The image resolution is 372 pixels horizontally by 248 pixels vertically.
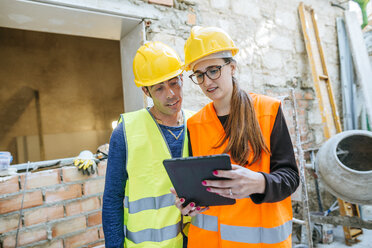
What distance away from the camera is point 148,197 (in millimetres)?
1311

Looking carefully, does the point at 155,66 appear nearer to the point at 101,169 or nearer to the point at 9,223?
the point at 101,169

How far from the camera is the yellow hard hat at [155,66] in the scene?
139 cm

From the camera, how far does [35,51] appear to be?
21.4 feet

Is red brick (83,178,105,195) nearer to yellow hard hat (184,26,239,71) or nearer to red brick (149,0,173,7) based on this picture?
yellow hard hat (184,26,239,71)

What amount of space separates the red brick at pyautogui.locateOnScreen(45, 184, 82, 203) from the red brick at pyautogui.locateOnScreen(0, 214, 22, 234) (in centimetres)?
21

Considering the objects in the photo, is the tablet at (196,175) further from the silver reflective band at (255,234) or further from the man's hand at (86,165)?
the man's hand at (86,165)

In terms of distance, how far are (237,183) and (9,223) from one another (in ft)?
5.47

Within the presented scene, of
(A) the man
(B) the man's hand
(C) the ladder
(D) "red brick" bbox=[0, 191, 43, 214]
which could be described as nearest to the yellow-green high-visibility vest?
(A) the man

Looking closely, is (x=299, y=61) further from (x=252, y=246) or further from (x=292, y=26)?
(x=252, y=246)

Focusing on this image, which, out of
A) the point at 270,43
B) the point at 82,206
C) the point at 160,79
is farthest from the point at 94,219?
the point at 270,43

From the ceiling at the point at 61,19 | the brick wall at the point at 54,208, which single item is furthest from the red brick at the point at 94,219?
the ceiling at the point at 61,19

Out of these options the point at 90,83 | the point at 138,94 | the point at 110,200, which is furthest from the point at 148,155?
the point at 90,83

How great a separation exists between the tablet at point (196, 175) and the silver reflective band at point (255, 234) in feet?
0.51

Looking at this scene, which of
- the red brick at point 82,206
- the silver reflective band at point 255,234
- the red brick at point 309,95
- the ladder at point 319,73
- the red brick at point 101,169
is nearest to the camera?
the silver reflective band at point 255,234
